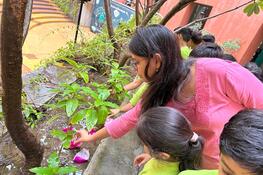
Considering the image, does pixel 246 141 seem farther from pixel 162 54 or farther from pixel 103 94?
pixel 103 94

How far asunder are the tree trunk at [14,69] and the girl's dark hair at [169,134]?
0.64 metres

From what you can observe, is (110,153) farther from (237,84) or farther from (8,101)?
(237,84)

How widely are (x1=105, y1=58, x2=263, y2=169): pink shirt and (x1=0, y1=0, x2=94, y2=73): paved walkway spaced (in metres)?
3.95

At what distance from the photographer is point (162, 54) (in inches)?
58.1

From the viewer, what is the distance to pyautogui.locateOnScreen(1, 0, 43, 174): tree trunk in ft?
4.06

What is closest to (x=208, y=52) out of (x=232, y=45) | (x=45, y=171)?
(x=45, y=171)

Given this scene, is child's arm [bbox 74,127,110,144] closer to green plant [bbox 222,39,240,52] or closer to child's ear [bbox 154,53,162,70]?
child's ear [bbox 154,53,162,70]

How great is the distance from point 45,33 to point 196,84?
30.0 feet

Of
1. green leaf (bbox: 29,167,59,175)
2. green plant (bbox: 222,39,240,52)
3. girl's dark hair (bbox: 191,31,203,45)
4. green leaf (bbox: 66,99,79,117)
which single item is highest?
girl's dark hair (bbox: 191,31,203,45)

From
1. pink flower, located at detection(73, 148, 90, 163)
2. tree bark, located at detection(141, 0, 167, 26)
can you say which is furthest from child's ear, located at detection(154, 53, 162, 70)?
tree bark, located at detection(141, 0, 167, 26)

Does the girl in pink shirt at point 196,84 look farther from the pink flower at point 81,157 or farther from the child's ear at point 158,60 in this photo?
the pink flower at point 81,157

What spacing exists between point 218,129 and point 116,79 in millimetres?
1138

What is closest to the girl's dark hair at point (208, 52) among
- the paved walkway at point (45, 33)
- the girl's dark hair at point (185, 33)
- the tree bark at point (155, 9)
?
the tree bark at point (155, 9)

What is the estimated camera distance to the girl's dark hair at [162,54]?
4.82 feet
